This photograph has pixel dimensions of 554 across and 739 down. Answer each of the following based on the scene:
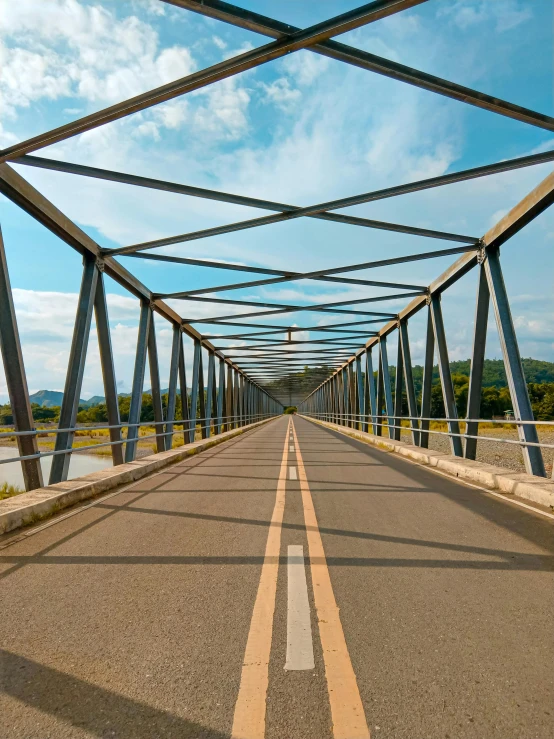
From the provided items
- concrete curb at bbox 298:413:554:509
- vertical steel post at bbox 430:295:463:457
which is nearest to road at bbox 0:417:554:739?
concrete curb at bbox 298:413:554:509

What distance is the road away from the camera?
2.00 m

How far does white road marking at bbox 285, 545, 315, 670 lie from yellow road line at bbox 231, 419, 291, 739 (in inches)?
4.2

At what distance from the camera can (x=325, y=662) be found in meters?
2.40

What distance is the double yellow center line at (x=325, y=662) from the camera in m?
1.93

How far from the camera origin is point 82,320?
9.51 metres

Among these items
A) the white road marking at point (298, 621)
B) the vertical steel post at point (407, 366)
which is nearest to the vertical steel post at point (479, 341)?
the vertical steel post at point (407, 366)

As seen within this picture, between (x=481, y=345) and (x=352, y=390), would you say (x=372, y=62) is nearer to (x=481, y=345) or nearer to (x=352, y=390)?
(x=481, y=345)

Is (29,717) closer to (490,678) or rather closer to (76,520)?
(490,678)

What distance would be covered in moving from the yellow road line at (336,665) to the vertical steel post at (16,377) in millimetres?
4796

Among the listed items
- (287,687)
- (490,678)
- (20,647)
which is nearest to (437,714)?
(490,678)

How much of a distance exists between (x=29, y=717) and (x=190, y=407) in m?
18.1

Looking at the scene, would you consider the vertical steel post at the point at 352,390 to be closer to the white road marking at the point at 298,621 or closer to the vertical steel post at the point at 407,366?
the vertical steel post at the point at 407,366

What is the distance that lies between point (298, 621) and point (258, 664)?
0.54 metres

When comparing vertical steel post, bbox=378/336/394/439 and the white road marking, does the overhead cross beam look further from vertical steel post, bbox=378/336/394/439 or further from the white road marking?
vertical steel post, bbox=378/336/394/439
